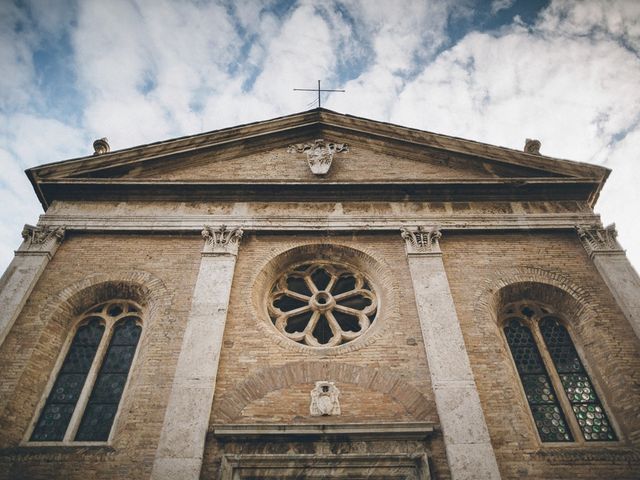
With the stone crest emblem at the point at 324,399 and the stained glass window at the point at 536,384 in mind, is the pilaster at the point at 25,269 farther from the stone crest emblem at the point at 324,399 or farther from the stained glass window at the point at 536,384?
the stained glass window at the point at 536,384

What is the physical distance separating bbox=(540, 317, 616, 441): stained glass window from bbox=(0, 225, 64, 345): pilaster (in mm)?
9351

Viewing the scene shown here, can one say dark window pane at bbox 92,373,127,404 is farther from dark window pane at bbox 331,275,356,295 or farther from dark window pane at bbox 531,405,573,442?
dark window pane at bbox 531,405,573,442

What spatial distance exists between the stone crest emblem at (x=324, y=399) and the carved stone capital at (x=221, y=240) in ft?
10.8

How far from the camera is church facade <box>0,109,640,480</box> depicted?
6.16 meters

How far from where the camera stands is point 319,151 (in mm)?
10805

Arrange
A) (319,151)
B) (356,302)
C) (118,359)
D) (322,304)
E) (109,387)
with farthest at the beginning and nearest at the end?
(319,151) < (356,302) < (322,304) < (118,359) < (109,387)

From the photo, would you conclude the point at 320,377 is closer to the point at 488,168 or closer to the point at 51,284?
the point at 51,284

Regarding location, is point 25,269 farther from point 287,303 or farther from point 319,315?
point 319,315

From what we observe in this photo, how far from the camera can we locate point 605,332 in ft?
24.7

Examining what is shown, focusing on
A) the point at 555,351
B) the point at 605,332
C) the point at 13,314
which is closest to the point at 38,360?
the point at 13,314

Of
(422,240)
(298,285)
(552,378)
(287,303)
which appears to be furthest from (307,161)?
(552,378)

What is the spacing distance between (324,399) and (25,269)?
6.13 m

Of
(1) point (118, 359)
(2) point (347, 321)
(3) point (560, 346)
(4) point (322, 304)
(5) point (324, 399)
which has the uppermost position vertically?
(4) point (322, 304)

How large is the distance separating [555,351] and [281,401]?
16.1ft
